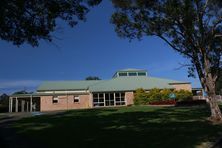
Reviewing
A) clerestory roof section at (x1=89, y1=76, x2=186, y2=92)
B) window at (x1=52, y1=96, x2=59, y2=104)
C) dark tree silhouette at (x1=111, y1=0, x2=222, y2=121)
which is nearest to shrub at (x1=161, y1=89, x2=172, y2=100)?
clerestory roof section at (x1=89, y1=76, x2=186, y2=92)

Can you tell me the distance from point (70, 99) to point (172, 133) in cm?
3668

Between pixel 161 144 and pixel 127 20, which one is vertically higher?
pixel 127 20

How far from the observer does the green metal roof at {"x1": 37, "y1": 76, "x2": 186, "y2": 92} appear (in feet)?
162

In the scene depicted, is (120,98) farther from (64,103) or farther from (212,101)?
(212,101)

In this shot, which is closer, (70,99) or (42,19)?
(42,19)

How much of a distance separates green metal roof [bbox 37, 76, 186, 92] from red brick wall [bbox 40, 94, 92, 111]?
198 cm

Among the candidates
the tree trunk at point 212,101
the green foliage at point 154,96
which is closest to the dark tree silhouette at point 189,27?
the tree trunk at point 212,101

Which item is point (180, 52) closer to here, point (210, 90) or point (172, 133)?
point (210, 90)

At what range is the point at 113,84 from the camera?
167ft

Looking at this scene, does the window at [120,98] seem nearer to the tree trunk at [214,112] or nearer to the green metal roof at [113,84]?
Answer: the green metal roof at [113,84]

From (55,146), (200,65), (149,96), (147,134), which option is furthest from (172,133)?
(149,96)

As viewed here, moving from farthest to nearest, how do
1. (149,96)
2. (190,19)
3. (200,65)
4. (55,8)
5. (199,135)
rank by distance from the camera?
(149,96) < (200,65) < (190,19) < (199,135) < (55,8)

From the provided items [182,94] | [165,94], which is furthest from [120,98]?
[182,94]

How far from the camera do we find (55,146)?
994 cm
